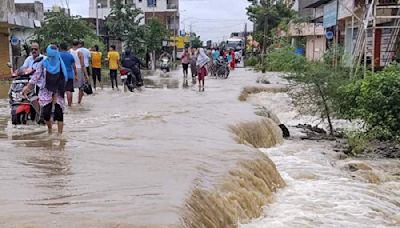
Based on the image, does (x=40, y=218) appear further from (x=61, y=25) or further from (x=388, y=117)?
(x=61, y=25)

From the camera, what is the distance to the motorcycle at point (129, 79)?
19.0 metres

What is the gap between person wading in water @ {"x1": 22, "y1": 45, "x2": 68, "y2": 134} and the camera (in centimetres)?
928

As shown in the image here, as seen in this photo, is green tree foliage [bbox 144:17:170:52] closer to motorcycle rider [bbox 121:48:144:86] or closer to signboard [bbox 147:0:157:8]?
signboard [bbox 147:0:157:8]

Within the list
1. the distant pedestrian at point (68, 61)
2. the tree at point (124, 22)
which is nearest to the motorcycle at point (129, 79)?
the distant pedestrian at point (68, 61)

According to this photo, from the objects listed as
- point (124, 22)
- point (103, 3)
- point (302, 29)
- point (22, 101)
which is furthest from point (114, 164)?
point (103, 3)

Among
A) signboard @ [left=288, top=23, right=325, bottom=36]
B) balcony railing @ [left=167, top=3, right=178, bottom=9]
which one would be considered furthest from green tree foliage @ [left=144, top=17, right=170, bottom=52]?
balcony railing @ [left=167, top=3, right=178, bottom=9]

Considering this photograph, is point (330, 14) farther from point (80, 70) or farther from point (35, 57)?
point (35, 57)

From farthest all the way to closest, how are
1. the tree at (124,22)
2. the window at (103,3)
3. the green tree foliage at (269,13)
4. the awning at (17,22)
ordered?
1. the window at (103,3)
2. the green tree foliage at (269,13)
3. the tree at (124,22)
4. the awning at (17,22)

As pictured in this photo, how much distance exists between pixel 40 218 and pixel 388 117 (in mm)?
9156

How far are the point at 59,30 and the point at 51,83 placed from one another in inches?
1001

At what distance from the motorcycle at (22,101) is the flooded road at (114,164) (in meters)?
0.29

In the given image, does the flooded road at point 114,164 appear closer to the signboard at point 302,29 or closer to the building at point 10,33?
the building at point 10,33

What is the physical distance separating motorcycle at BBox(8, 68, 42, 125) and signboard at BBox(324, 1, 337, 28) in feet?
74.1

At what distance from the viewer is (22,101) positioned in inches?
420
